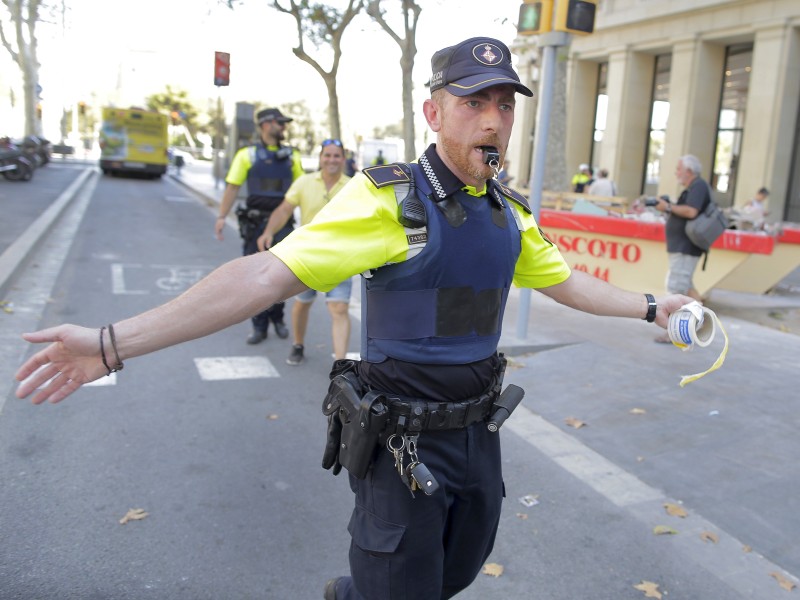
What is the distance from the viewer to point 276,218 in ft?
20.7

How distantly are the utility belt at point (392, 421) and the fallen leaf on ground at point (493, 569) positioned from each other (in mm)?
1470

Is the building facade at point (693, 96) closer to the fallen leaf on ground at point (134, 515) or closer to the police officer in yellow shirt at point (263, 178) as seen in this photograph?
the police officer in yellow shirt at point (263, 178)

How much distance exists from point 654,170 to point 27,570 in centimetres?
2403

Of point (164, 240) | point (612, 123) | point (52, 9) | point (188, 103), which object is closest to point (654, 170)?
point (612, 123)

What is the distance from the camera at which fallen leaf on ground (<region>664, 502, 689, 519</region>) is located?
3945 mm

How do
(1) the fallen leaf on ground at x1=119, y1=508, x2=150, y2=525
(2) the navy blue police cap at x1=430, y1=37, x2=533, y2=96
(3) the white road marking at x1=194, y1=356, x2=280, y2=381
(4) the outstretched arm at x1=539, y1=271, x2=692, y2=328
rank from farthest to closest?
(3) the white road marking at x1=194, y1=356, x2=280, y2=381, (1) the fallen leaf on ground at x1=119, y1=508, x2=150, y2=525, (4) the outstretched arm at x1=539, y1=271, x2=692, y2=328, (2) the navy blue police cap at x1=430, y1=37, x2=533, y2=96

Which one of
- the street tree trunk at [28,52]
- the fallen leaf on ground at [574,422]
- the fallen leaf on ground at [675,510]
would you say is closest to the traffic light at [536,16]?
the fallen leaf on ground at [574,422]

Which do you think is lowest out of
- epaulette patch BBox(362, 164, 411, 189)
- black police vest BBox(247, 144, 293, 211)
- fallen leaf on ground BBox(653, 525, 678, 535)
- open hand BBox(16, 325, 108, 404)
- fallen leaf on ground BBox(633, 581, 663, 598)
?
fallen leaf on ground BBox(633, 581, 663, 598)

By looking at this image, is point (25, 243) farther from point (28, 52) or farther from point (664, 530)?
point (28, 52)

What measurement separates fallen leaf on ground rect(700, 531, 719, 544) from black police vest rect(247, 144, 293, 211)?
4.73m

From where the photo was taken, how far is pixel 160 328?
71.4 inches

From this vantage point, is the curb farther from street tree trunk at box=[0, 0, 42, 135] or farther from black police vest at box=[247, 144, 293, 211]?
street tree trunk at box=[0, 0, 42, 135]

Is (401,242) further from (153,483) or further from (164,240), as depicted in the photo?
(164,240)

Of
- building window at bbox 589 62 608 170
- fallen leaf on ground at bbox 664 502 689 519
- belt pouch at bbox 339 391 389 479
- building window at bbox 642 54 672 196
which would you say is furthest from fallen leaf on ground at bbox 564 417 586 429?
building window at bbox 589 62 608 170
